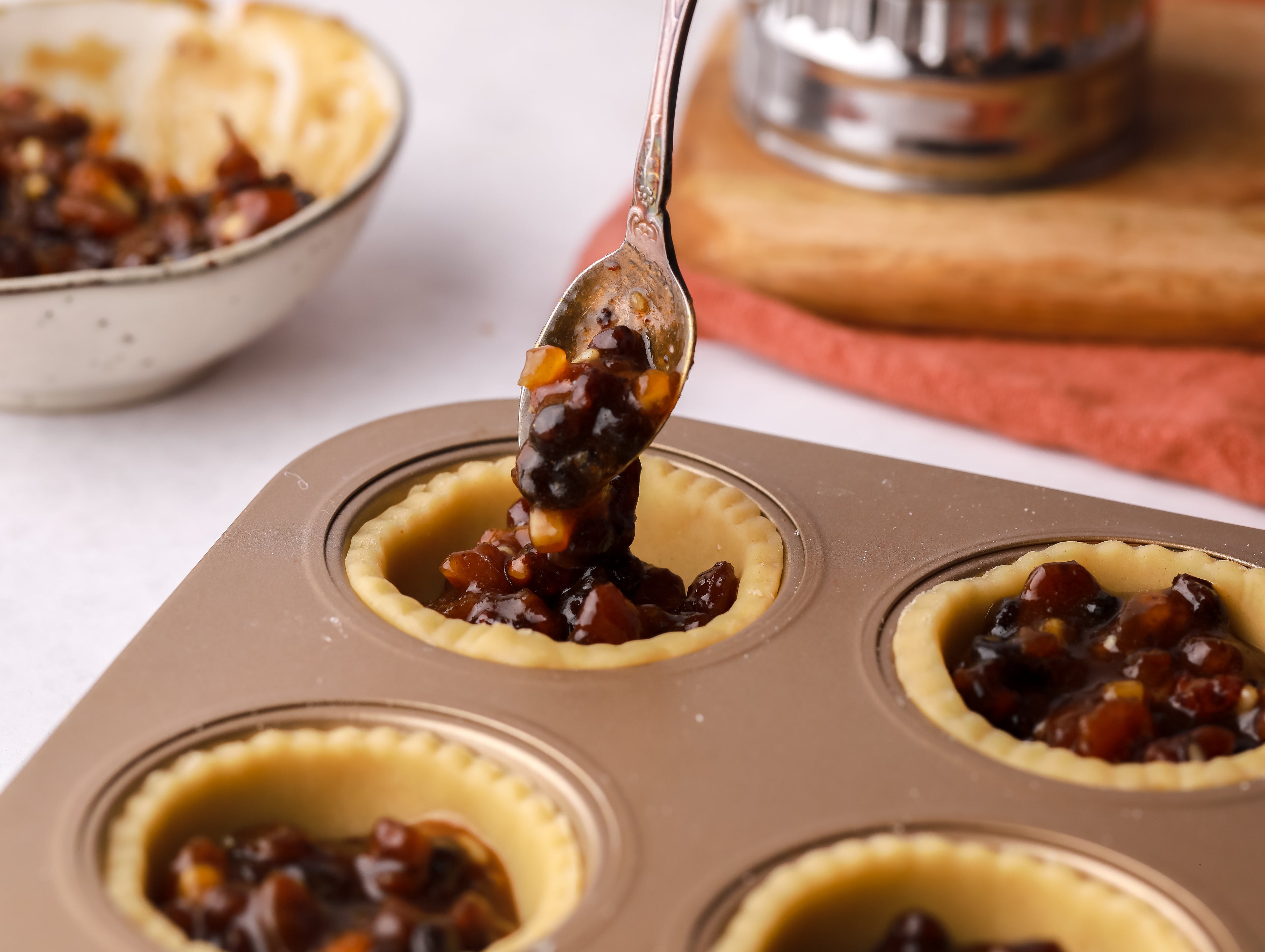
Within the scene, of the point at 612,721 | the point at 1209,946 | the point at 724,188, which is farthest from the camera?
the point at 724,188

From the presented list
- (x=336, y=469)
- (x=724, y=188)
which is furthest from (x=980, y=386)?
(x=336, y=469)

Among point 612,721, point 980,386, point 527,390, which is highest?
point 527,390

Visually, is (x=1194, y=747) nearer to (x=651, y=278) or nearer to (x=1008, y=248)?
(x=651, y=278)

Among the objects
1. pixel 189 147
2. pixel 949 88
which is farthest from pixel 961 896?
pixel 189 147

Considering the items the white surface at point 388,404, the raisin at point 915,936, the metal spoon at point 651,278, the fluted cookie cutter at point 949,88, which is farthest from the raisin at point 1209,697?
the fluted cookie cutter at point 949,88

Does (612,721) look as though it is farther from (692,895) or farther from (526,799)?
(692,895)

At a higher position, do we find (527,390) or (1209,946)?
(527,390)
